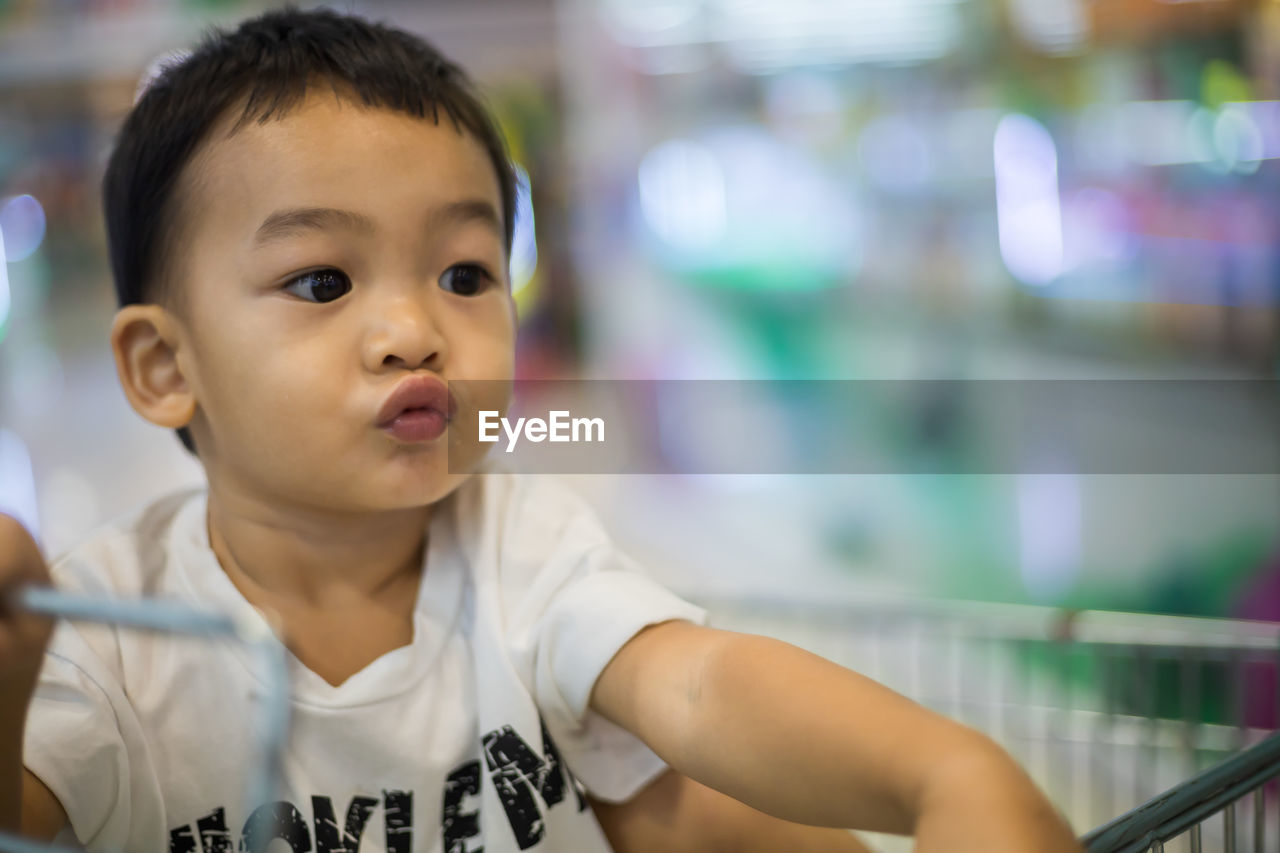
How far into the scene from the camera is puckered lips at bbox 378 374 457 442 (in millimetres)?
517

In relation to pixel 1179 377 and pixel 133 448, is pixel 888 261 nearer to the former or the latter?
pixel 1179 377

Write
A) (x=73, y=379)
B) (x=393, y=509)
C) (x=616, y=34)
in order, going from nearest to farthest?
(x=393, y=509) → (x=616, y=34) → (x=73, y=379)

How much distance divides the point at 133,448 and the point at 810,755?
7.96 feet

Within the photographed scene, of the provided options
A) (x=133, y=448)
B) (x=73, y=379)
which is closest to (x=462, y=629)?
(x=133, y=448)

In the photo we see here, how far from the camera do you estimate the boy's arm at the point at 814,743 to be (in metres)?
0.33

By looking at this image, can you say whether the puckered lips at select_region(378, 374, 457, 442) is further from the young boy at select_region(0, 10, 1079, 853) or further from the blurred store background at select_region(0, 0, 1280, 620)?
the blurred store background at select_region(0, 0, 1280, 620)

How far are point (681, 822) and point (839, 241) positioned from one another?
2037mm

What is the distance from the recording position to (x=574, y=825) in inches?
22.6

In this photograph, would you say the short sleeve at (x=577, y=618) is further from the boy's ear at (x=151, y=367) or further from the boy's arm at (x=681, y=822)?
the boy's ear at (x=151, y=367)

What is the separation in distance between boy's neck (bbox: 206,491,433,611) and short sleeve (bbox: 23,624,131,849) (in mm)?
98

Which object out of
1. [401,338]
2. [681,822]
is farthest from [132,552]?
[681,822]

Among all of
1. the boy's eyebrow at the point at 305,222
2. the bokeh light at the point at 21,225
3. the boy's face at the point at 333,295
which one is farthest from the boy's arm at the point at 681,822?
the bokeh light at the point at 21,225

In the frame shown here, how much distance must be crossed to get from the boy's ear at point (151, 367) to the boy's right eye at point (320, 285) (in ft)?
0.34

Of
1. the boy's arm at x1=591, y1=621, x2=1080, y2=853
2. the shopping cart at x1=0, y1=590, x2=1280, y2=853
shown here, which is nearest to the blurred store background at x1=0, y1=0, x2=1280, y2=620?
the shopping cart at x1=0, y1=590, x2=1280, y2=853
